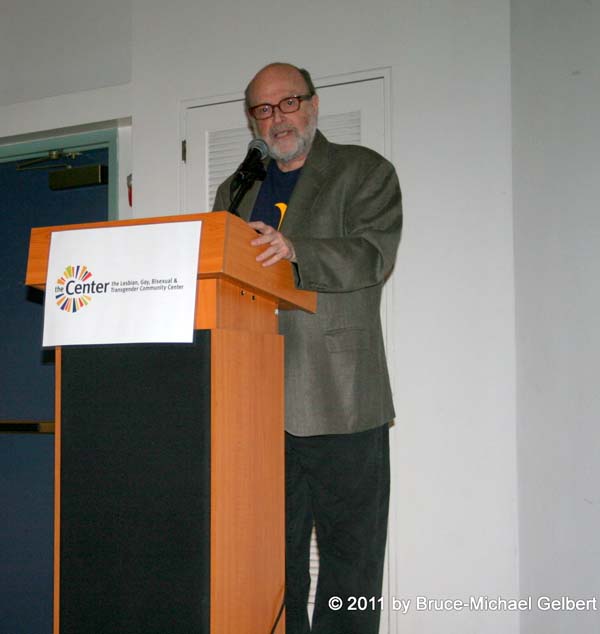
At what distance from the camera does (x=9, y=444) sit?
330 cm

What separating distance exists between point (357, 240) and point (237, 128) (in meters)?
1.49

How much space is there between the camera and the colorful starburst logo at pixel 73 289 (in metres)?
1.27

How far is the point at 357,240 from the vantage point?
1586mm

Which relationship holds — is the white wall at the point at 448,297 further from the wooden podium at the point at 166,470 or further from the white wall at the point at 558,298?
the wooden podium at the point at 166,470

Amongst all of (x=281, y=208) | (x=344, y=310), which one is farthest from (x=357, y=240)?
(x=281, y=208)

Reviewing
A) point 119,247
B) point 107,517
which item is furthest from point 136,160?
point 107,517

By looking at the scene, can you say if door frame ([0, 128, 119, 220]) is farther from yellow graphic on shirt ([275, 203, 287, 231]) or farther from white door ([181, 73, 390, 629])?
yellow graphic on shirt ([275, 203, 287, 231])

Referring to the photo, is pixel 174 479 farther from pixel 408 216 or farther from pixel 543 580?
pixel 408 216

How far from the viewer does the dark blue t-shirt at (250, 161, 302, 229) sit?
192 cm

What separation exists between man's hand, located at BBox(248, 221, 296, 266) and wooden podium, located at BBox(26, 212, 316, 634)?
23 mm

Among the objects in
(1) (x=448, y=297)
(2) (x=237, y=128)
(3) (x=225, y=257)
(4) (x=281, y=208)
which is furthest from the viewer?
(2) (x=237, y=128)

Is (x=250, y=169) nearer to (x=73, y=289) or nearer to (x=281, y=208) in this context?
(x=281, y=208)

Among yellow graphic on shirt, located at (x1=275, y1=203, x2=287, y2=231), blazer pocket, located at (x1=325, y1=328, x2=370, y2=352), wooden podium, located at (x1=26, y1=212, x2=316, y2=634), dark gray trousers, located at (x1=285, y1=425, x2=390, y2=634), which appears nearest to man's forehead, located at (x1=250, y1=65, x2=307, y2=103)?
yellow graphic on shirt, located at (x1=275, y1=203, x2=287, y2=231)

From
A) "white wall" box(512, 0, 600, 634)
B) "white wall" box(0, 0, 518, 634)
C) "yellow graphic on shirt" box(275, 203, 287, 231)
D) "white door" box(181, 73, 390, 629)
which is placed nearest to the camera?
"white wall" box(512, 0, 600, 634)
